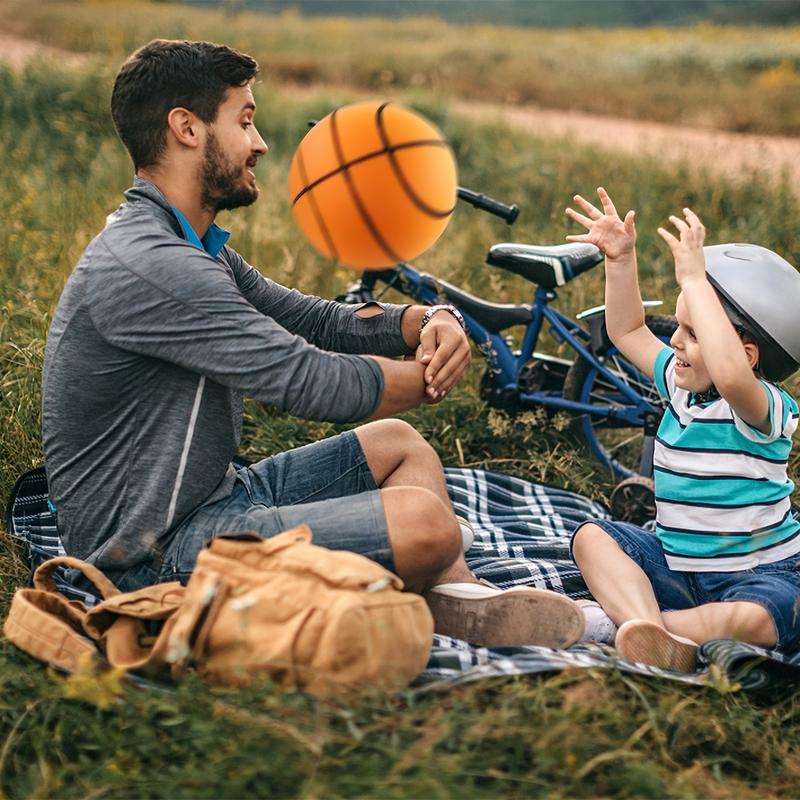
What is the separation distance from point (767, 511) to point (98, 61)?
8.84 metres

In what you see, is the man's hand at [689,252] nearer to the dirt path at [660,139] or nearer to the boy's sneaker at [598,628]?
the boy's sneaker at [598,628]

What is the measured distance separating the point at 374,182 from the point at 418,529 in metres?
1.20

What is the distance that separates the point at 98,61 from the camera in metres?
9.81

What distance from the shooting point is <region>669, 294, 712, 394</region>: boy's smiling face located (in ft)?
9.62

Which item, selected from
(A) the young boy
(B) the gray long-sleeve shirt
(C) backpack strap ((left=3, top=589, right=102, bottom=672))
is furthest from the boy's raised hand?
(C) backpack strap ((left=3, top=589, right=102, bottom=672))

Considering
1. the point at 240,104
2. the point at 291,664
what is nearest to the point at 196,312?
the point at 240,104

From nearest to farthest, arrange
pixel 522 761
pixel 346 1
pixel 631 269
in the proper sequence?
pixel 522 761
pixel 631 269
pixel 346 1

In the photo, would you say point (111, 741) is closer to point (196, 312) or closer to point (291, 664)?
point (291, 664)

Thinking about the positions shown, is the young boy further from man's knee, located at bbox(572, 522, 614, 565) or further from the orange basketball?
the orange basketball

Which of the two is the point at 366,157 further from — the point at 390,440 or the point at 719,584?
the point at 719,584

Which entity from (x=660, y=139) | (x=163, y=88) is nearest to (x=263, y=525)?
(x=163, y=88)

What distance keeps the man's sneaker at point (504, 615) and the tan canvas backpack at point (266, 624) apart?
18.0 inches

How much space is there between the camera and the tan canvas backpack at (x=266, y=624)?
222 centimetres

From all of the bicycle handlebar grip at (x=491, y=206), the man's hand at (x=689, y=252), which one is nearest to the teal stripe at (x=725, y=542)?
the man's hand at (x=689, y=252)
